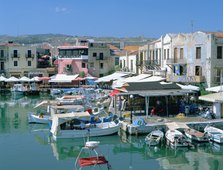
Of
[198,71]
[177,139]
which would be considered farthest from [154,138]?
[198,71]

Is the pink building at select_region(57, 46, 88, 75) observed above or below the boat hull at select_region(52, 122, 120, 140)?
above

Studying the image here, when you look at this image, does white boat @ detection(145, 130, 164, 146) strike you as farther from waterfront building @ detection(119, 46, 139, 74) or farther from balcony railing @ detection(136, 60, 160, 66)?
waterfront building @ detection(119, 46, 139, 74)

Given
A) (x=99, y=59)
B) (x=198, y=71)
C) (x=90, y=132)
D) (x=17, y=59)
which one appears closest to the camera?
(x=90, y=132)

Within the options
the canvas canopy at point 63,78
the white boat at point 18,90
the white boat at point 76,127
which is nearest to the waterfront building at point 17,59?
the canvas canopy at point 63,78

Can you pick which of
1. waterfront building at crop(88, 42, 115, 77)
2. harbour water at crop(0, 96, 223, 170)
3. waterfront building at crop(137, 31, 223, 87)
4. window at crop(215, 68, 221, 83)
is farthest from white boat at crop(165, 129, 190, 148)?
waterfront building at crop(88, 42, 115, 77)

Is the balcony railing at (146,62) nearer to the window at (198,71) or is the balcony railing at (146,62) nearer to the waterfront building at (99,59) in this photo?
the window at (198,71)

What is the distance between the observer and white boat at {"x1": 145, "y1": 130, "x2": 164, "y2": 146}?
2697cm

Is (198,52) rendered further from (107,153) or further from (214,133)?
(107,153)

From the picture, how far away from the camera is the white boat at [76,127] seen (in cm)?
2894

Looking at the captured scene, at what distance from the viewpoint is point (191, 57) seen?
4403 cm

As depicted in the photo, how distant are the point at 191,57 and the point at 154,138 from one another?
1891 centimetres

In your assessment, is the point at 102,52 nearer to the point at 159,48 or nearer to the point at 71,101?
the point at 159,48

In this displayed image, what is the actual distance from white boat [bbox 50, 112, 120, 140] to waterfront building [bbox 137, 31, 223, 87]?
1529cm

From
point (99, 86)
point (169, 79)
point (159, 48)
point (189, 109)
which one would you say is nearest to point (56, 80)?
point (99, 86)
